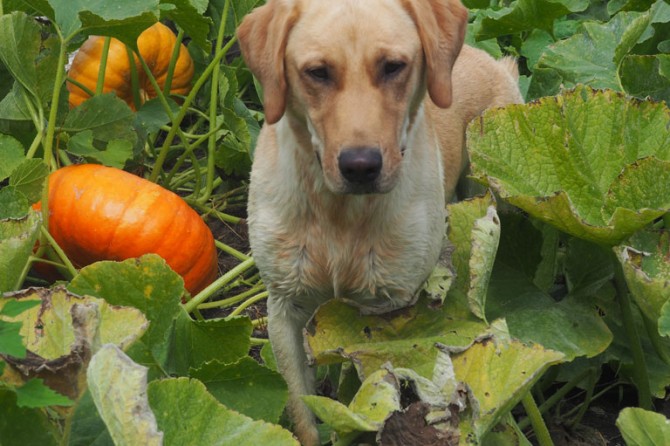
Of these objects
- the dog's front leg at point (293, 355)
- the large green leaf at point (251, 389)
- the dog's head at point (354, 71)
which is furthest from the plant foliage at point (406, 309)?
the dog's head at point (354, 71)

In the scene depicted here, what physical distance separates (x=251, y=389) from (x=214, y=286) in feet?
4.03

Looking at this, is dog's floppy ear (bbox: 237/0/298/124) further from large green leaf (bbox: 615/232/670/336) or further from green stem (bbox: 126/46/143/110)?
green stem (bbox: 126/46/143/110)

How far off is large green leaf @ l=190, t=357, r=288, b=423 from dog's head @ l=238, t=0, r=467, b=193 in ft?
1.84

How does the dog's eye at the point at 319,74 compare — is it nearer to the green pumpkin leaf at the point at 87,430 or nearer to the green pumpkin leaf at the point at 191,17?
the green pumpkin leaf at the point at 87,430

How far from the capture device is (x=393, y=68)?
2961 millimetres

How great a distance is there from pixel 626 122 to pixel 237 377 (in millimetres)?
1456

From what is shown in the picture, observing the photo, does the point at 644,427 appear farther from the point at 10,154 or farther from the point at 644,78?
the point at 10,154

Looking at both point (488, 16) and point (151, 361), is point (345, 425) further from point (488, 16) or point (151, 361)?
point (488, 16)

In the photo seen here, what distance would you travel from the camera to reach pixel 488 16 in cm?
467

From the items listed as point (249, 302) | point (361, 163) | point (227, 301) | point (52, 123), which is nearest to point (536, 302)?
point (361, 163)

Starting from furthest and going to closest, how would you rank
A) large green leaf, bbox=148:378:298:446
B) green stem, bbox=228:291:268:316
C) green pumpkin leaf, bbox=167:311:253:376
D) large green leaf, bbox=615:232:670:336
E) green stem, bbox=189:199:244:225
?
green stem, bbox=189:199:244:225, green stem, bbox=228:291:268:316, green pumpkin leaf, bbox=167:311:253:376, large green leaf, bbox=615:232:670:336, large green leaf, bbox=148:378:298:446

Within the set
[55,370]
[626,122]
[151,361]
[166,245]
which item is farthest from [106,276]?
[626,122]

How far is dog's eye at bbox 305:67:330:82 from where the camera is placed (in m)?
2.93

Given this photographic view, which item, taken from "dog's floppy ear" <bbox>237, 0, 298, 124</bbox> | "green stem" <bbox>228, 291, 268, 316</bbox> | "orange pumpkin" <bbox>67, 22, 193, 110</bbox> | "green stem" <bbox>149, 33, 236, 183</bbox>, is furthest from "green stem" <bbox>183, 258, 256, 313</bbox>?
"orange pumpkin" <bbox>67, 22, 193, 110</bbox>
